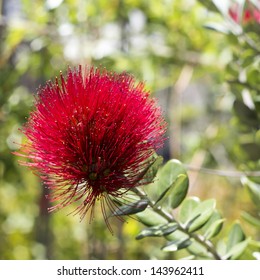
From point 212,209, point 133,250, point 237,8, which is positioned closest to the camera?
point 212,209

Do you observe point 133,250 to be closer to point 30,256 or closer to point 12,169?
point 30,256

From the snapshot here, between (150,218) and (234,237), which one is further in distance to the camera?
(234,237)

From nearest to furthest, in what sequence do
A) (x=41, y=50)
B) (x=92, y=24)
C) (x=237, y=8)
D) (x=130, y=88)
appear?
1. (x=130, y=88)
2. (x=237, y=8)
3. (x=92, y=24)
4. (x=41, y=50)

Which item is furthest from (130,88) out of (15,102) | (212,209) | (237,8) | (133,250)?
(133,250)

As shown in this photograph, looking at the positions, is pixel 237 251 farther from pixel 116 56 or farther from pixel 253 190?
pixel 116 56

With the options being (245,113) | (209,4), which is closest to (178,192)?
(245,113)

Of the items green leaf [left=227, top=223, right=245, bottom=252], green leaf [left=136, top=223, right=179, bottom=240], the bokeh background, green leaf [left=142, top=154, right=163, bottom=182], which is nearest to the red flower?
green leaf [left=142, top=154, right=163, bottom=182]

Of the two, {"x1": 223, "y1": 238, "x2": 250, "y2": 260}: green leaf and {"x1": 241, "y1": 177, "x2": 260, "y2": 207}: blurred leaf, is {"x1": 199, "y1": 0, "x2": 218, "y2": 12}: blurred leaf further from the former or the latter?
{"x1": 223, "y1": 238, "x2": 250, "y2": 260}: green leaf
